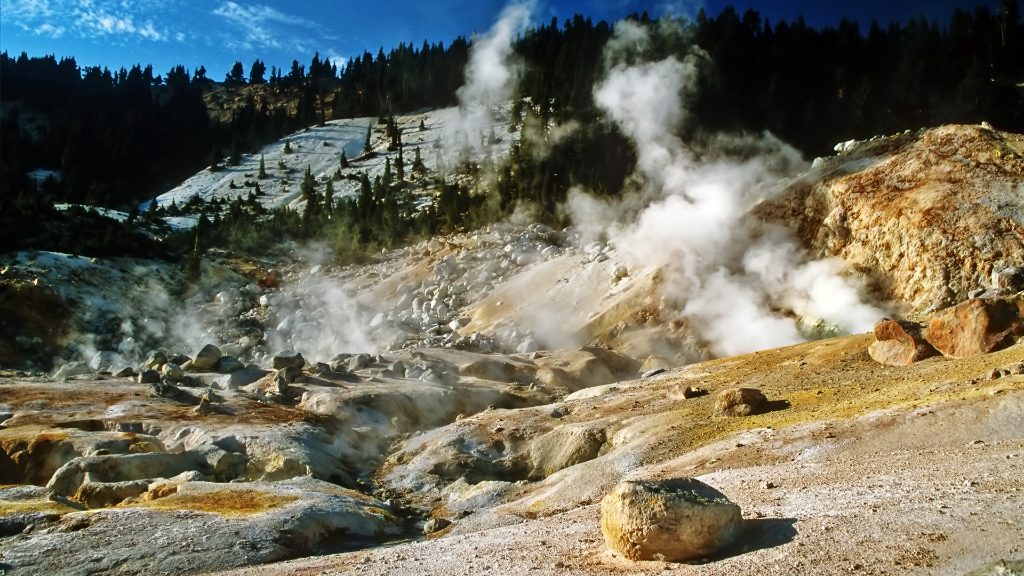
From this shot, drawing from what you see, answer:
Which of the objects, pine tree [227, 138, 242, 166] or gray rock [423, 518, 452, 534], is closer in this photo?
gray rock [423, 518, 452, 534]

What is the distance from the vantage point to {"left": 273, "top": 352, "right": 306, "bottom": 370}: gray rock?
64.4 feet

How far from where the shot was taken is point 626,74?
45.3 m

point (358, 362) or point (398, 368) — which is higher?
point (358, 362)

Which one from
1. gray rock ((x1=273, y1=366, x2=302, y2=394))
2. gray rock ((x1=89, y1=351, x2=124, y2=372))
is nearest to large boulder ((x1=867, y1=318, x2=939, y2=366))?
gray rock ((x1=273, y1=366, x2=302, y2=394))

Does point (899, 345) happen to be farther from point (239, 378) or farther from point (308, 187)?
point (308, 187)

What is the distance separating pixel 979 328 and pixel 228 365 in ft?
56.5

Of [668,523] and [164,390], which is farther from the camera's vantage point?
[164,390]

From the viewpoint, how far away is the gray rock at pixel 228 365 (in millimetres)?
20141

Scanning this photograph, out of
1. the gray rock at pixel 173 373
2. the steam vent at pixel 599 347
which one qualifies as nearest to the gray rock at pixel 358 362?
the steam vent at pixel 599 347

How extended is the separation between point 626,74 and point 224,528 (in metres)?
40.9

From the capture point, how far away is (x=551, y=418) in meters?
14.2

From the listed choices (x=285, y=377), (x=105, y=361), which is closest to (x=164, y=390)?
(x=285, y=377)

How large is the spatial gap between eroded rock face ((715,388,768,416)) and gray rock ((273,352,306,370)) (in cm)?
1157

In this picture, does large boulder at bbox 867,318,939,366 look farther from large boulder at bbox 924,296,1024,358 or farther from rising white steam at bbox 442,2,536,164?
rising white steam at bbox 442,2,536,164
